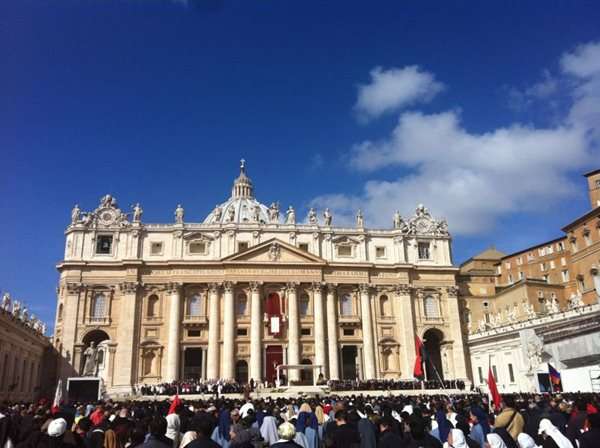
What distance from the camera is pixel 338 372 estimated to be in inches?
2215

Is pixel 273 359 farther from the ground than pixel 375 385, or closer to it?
farther from the ground

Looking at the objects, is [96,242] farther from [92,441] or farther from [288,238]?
[92,441]

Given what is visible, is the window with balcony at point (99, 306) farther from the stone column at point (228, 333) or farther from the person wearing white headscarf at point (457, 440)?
the person wearing white headscarf at point (457, 440)

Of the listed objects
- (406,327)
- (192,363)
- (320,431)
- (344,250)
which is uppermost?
(344,250)

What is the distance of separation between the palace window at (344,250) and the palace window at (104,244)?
25022mm

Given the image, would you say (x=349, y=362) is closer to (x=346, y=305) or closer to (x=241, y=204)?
(x=346, y=305)

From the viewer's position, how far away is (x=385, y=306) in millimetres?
60188

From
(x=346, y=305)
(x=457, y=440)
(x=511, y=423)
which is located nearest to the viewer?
(x=457, y=440)

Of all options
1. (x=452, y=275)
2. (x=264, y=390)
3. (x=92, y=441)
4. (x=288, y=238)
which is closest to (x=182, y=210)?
(x=288, y=238)

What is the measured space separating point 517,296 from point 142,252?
41.5 metres

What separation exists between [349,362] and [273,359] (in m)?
8.92

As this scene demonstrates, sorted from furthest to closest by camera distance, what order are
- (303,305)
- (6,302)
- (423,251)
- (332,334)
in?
(423,251), (303,305), (332,334), (6,302)

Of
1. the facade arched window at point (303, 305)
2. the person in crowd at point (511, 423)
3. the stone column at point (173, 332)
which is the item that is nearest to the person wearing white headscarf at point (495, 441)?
the person in crowd at point (511, 423)

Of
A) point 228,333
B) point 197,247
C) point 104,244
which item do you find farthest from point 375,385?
point 104,244
